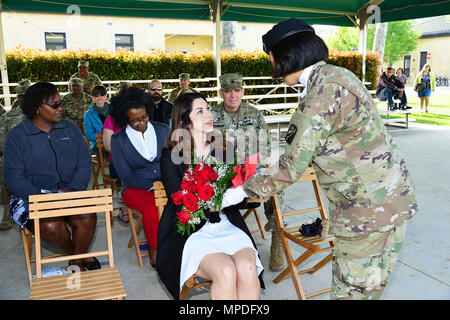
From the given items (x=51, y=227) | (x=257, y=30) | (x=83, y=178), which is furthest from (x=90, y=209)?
(x=257, y=30)

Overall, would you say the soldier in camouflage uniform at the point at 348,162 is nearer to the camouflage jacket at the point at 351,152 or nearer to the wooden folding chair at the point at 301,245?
the camouflage jacket at the point at 351,152

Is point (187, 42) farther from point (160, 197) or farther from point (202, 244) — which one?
point (202, 244)

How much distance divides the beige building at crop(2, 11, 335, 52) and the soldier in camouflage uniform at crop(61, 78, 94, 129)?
1159 centimetres

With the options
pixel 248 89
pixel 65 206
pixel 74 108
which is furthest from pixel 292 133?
pixel 248 89

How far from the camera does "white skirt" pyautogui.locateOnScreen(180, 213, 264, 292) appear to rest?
2.54 meters

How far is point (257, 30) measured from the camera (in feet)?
81.3

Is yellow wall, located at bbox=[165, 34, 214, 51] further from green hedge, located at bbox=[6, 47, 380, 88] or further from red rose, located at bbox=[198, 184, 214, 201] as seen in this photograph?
red rose, located at bbox=[198, 184, 214, 201]

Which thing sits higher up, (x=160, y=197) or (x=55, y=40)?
(x=55, y=40)

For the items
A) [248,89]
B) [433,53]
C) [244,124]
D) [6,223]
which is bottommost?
[6,223]

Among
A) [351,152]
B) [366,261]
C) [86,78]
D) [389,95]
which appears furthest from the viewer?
[389,95]

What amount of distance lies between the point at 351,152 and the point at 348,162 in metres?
0.05

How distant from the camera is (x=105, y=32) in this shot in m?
20.9

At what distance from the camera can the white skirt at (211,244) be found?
254 cm
